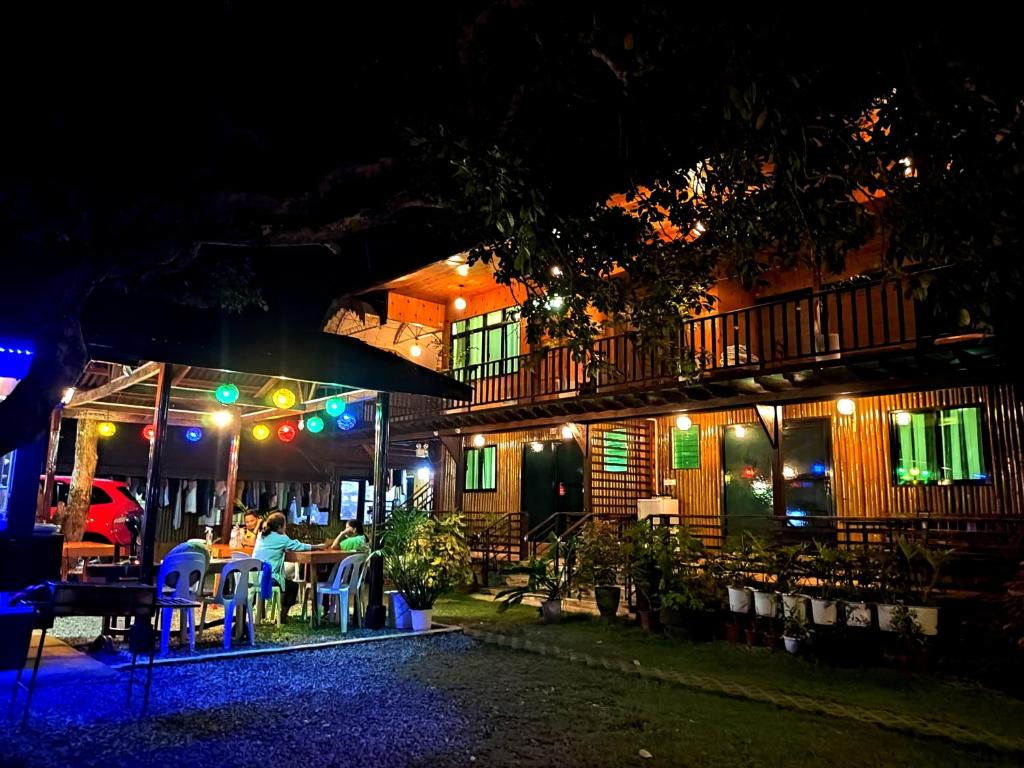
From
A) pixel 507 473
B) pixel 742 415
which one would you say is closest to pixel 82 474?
pixel 507 473

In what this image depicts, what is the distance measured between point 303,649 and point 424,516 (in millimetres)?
2345

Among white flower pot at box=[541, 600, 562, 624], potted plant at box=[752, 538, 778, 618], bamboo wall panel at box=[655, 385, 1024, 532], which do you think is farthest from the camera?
white flower pot at box=[541, 600, 562, 624]

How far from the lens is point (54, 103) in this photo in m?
6.20

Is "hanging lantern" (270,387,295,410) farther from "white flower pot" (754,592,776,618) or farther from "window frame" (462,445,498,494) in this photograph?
"window frame" (462,445,498,494)

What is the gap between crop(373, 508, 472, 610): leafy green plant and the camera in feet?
30.0

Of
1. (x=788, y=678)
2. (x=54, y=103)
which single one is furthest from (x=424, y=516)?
(x=54, y=103)

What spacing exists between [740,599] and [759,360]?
4.44 m

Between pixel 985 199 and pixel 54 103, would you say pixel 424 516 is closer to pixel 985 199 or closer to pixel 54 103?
pixel 54 103

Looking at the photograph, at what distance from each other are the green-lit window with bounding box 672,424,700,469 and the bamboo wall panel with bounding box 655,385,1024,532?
135 millimetres

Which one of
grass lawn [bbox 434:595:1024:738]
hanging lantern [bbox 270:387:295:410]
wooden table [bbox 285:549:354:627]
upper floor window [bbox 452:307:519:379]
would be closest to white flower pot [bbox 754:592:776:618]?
grass lawn [bbox 434:595:1024:738]

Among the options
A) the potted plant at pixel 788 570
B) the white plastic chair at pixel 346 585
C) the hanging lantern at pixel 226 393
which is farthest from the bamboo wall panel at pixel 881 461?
the hanging lantern at pixel 226 393

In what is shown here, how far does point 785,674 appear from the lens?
7.38m

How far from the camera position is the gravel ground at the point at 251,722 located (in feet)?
14.8

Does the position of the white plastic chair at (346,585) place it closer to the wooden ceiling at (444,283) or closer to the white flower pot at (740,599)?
the white flower pot at (740,599)
